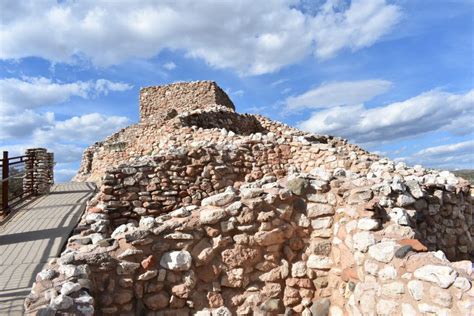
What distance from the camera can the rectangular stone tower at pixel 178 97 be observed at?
18.6 metres

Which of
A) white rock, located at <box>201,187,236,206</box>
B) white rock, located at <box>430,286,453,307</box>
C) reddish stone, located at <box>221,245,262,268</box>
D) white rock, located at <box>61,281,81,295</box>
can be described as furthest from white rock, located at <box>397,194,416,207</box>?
white rock, located at <box>61,281,81,295</box>

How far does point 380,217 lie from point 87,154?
63.6 ft

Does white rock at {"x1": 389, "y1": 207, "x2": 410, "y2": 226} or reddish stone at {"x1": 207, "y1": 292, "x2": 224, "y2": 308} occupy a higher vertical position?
white rock at {"x1": 389, "y1": 207, "x2": 410, "y2": 226}

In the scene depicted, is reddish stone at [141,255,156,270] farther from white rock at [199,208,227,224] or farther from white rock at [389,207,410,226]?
white rock at [389,207,410,226]

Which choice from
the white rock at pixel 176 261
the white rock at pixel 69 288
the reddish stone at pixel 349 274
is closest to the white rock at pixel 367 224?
the reddish stone at pixel 349 274

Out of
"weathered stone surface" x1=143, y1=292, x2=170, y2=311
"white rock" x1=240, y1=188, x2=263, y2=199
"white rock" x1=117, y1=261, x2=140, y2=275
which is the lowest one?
"weathered stone surface" x1=143, y1=292, x2=170, y2=311

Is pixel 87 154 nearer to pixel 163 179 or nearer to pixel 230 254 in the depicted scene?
pixel 163 179

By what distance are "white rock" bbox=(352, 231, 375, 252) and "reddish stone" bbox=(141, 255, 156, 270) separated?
204 centimetres

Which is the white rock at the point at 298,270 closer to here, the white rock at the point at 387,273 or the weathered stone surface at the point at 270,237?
the weathered stone surface at the point at 270,237

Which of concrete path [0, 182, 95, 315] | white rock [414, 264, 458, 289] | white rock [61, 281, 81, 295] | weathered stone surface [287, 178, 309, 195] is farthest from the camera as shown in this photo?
concrete path [0, 182, 95, 315]

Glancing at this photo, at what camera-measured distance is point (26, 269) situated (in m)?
5.41

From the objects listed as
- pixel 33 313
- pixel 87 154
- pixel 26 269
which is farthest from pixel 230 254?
pixel 87 154

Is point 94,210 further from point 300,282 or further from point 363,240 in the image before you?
point 363,240

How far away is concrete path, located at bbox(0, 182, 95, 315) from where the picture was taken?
4.71 metres
